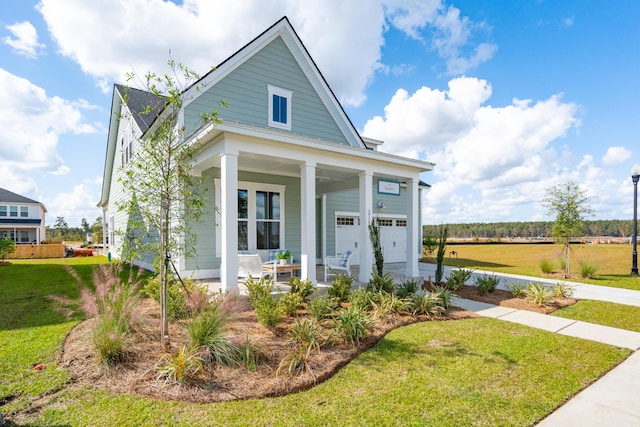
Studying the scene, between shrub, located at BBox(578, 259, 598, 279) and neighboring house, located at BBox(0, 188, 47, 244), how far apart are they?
132 feet

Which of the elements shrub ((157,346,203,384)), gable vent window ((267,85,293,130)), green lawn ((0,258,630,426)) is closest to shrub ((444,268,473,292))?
green lawn ((0,258,630,426))

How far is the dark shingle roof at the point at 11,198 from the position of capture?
94.8 ft

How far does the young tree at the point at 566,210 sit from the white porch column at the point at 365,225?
7.56 meters

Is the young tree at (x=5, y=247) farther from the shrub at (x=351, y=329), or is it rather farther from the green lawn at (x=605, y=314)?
the green lawn at (x=605, y=314)

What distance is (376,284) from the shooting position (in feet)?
21.8

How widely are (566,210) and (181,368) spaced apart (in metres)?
13.2

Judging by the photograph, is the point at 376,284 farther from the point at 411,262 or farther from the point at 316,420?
the point at 316,420

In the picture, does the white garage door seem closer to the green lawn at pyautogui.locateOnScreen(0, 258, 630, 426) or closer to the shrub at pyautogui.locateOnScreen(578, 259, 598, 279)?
the shrub at pyautogui.locateOnScreen(578, 259, 598, 279)

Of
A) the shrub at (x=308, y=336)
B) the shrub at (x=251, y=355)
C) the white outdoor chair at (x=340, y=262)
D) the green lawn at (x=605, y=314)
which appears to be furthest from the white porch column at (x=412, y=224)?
the shrub at (x=251, y=355)

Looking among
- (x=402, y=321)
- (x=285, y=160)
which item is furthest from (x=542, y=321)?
(x=285, y=160)

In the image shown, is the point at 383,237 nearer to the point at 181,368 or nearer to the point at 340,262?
the point at 340,262

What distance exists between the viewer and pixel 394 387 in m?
3.29

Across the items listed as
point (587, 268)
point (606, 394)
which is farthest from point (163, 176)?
point (587, 268)

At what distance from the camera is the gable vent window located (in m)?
10.8
